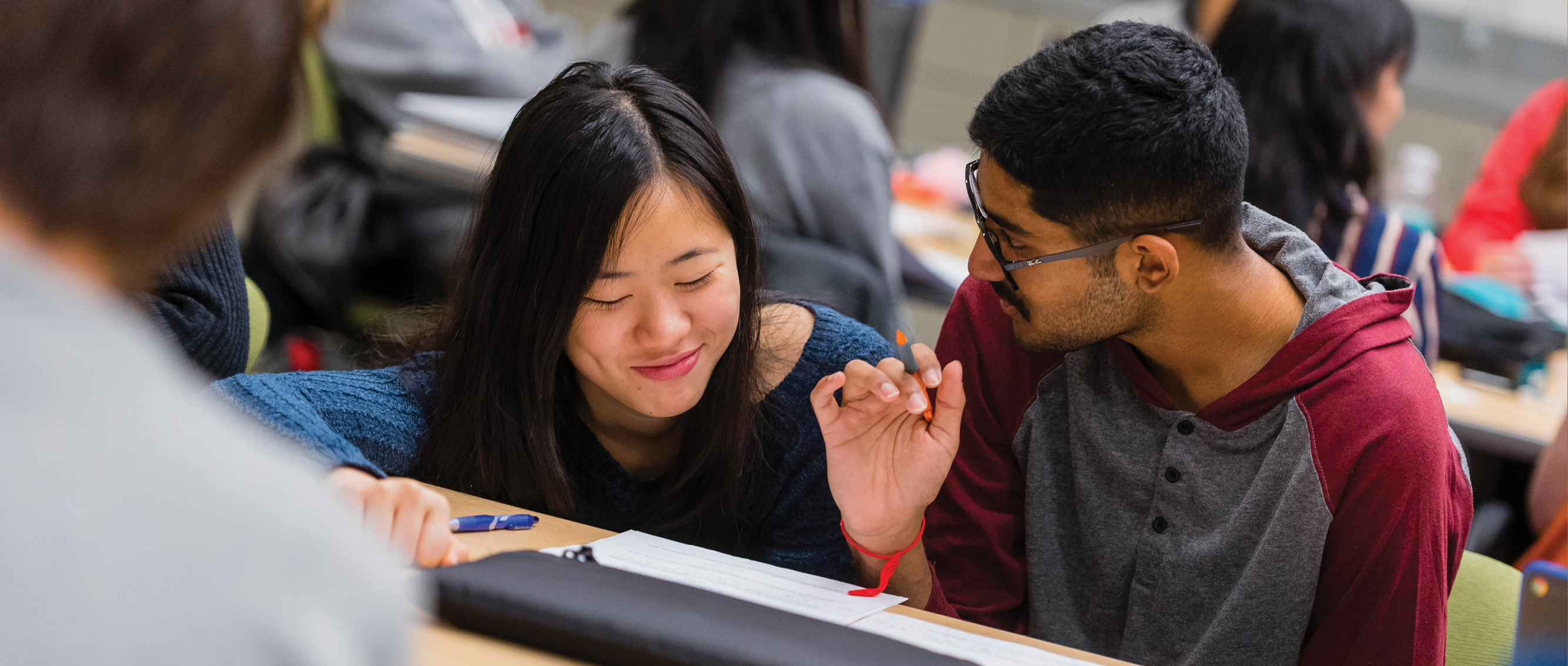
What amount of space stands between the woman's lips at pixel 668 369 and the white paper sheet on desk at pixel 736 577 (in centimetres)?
21

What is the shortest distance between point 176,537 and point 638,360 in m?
0.84

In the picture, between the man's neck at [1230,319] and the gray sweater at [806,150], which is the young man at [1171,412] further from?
the gray sweater at [806,150]

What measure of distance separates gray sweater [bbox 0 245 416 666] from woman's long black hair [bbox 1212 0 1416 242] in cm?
186

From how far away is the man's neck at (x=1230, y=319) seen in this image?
47.0 inches

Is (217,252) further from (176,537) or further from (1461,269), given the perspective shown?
(1461,269)

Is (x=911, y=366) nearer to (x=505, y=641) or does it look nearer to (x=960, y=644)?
(x=960, y=644)

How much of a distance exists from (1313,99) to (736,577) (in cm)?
152

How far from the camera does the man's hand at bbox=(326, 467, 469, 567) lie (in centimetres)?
99

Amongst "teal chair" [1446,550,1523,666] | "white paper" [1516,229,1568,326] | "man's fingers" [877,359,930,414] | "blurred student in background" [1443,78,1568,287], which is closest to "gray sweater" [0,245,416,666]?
"man's fingers" [877,359,930,414]

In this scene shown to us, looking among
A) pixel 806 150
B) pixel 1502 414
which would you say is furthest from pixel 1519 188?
pixel 806 150

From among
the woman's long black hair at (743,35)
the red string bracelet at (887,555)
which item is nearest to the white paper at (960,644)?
the red string bracelet at (887,555)

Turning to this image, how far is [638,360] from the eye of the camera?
126 centimetres

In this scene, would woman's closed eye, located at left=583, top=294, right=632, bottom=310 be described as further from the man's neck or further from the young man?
the man's neck

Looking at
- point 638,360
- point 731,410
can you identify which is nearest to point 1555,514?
point 731,410
